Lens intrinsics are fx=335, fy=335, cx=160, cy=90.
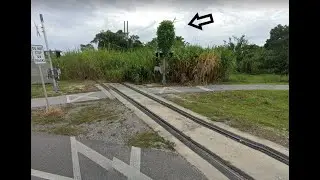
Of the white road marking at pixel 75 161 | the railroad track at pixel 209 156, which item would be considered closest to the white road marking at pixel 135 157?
the white road marking at pixel 75 161

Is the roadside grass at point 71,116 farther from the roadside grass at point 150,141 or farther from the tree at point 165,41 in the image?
the tree at point 165,41

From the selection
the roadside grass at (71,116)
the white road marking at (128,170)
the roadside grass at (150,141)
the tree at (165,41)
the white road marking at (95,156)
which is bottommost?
the white road marking at (128,170)

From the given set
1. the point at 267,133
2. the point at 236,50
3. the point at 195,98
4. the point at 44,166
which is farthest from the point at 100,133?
the point at 236,50

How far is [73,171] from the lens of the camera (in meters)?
2.82

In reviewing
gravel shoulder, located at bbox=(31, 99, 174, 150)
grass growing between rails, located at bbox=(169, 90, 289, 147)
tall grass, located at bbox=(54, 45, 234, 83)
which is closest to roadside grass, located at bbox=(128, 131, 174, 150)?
gravel shoulder, located at bbox=(31, 99, 174, 150)

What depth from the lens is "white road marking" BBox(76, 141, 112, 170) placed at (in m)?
3.03

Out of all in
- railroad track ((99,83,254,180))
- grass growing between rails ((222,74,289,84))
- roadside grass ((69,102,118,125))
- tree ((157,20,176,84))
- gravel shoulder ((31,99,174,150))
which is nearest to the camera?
railroad track ((99,83,254,180))

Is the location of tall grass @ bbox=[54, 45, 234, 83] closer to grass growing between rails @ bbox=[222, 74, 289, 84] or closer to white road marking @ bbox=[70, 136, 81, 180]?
grass growing between rails @ bbox=[222, 74, 289, 84]

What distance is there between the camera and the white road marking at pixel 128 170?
2699 millimetres

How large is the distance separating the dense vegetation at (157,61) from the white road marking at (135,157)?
20.5 ft

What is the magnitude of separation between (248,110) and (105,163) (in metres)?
3.60
